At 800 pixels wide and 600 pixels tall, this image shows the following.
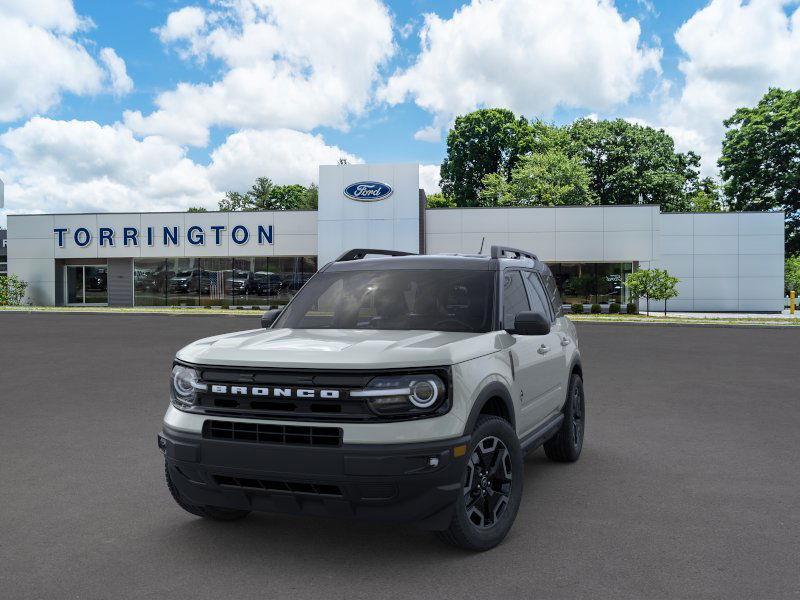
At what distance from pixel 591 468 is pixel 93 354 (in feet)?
40.5

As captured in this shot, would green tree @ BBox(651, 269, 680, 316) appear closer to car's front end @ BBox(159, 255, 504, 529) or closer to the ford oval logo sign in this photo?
the ford oval logo sign

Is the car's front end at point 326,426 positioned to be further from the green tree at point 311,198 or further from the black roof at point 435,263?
the green tree at point 311,198

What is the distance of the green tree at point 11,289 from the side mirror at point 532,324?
44.6 meters

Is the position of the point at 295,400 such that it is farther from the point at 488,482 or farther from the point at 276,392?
the point at 488,482

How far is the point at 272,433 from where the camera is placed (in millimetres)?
3789

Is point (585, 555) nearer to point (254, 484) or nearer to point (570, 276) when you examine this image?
point (254, 484)

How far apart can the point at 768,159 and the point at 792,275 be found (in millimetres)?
44886

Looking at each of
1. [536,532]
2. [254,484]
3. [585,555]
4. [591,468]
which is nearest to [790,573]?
[585,555]

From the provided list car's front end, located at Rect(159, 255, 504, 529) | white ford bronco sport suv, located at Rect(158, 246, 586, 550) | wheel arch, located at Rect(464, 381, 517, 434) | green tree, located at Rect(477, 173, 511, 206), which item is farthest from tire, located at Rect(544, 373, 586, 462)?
green tree, located at Rect(477, 173, 511, 206)

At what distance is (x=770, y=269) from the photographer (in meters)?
38.1

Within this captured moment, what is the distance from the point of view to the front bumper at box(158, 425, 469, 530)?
362 centimetres

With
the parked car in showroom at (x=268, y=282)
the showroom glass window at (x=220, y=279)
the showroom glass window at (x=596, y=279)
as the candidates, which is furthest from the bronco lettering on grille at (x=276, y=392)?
the parked car in showroom at (x=268, y=282)

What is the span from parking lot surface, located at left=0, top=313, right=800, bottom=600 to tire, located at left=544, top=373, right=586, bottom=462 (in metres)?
0.14

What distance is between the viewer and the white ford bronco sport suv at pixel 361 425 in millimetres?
3662
